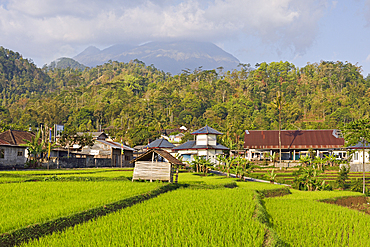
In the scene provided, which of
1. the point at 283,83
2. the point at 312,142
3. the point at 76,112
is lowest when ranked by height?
the point at 312,142

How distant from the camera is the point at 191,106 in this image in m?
109

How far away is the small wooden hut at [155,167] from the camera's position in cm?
1964

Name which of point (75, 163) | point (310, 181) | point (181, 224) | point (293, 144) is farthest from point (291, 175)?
point (181, 224)

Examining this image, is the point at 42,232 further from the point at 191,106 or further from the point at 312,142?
the point at 191,106

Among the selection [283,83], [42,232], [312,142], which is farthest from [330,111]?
[42,232]

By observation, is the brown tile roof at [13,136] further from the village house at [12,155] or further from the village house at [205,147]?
the village house at [205,147]

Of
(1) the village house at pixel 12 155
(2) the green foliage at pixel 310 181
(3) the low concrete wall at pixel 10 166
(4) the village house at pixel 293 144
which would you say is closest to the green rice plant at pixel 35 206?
(2) the green foliage at pixel 310 181

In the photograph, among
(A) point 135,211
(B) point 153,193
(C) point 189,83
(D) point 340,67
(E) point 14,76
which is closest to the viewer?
(A) point 135,211

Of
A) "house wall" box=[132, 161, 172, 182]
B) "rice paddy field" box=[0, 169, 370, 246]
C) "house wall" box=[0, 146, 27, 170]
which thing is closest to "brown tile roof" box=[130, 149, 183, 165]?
"house wall" box=[132, 161, 172, 182]

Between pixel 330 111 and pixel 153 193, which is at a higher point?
pixel 330 111

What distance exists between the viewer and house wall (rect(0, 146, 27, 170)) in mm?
33906

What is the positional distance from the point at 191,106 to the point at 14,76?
301 feet

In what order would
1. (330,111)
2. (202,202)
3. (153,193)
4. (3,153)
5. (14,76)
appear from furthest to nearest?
(14,76) < (330,111) < (3,153) < (153,193) < (202,202)

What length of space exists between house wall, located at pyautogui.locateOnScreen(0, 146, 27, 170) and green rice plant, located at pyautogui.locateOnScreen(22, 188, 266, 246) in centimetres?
2859
